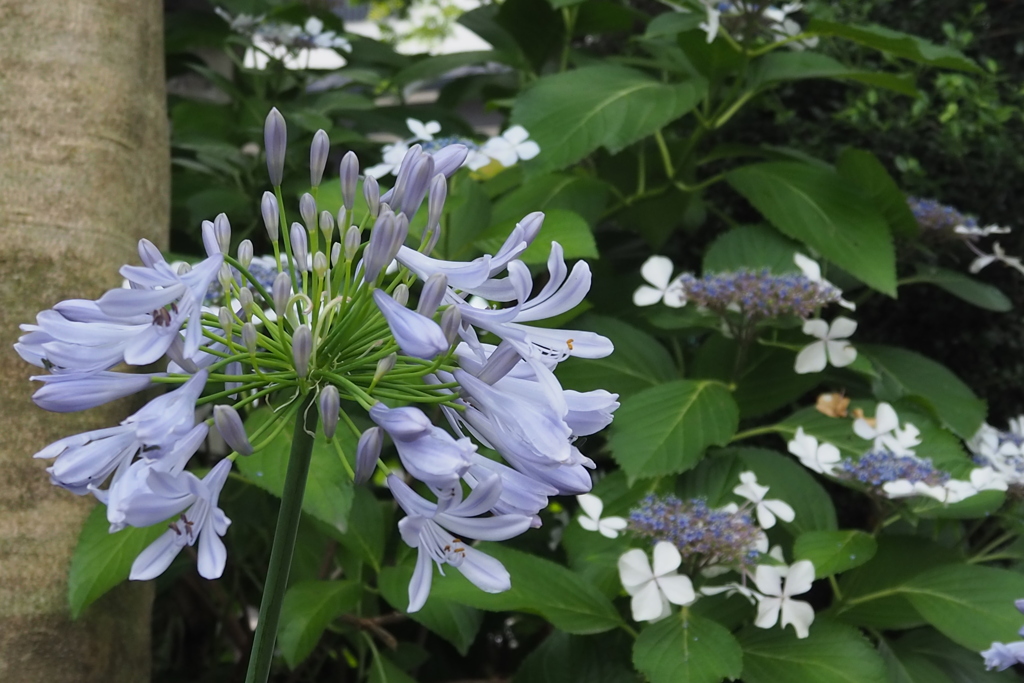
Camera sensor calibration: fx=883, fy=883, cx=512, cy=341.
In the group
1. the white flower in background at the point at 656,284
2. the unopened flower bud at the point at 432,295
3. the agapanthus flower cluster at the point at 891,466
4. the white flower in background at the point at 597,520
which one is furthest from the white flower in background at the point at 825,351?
the unopened flower bud at the point at 432,295

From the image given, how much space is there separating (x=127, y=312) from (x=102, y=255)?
2.50 ft

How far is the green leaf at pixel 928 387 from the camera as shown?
1.58m

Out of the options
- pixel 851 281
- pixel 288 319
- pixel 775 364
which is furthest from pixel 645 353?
pixel 288 319

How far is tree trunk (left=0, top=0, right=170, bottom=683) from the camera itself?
1.12 metres

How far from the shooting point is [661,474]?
4.16 feet

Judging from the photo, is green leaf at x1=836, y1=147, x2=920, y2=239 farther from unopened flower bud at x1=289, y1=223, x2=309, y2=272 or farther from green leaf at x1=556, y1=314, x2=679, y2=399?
unopened flower bud at x1=289, y1=223, x2=309, y2=272

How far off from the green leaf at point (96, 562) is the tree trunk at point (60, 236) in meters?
0.05

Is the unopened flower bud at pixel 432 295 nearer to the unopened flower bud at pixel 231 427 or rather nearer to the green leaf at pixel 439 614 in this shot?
the unopened flower bud at pixel 231 427

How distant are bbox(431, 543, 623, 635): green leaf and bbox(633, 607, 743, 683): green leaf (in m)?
0.08

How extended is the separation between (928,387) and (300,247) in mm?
1367

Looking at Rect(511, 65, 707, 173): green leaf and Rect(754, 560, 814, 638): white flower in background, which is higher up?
Rect(511, 65, 707, 173): green leaf

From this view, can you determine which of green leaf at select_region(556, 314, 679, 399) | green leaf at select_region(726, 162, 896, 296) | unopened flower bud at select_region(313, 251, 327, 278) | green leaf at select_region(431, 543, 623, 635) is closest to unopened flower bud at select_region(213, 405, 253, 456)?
unopened flower bud at select_region(313, 251, 327, 278)

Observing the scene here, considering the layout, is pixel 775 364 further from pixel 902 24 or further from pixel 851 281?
pixel 902 24

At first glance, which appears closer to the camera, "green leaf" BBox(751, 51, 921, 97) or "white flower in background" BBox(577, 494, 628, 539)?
"white flower in background" BBox(577, 494, 628, 539)
